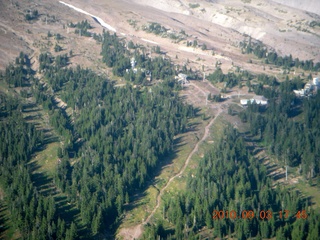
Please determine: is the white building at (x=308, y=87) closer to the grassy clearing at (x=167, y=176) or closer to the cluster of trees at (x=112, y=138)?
the grassy clearing at (x=167, y=176)

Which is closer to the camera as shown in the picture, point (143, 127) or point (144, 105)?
point (143, 127)

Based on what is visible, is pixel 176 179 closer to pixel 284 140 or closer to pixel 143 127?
pixel 143 127

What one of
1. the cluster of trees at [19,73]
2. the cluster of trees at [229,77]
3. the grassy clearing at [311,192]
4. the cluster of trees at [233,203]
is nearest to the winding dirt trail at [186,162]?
the cluster of trees at [233,203]

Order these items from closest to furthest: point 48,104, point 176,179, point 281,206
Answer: point 281,206, point 176,179, point 48,104

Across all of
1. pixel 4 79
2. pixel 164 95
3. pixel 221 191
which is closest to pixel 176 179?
pixel 221 191

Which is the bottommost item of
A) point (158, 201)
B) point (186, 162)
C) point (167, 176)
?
point (158, 201)
